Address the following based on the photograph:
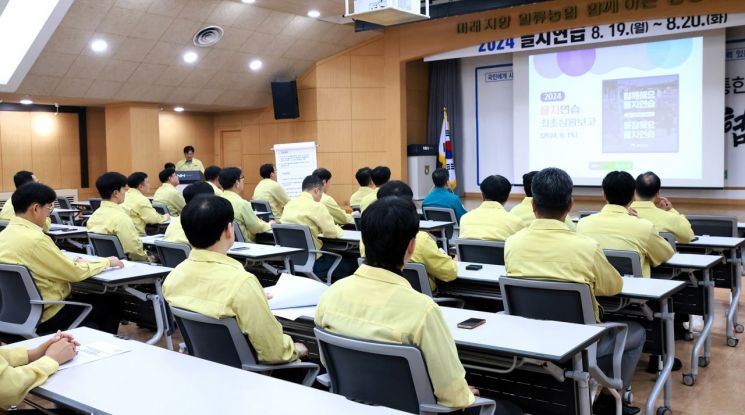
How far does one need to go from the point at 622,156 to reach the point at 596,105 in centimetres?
85

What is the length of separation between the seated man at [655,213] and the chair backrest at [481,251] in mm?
1072

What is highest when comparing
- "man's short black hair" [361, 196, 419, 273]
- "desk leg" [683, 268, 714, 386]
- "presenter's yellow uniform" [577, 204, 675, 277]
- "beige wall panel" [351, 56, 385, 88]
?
"beige wall panel" [351, 56, 385, 88]

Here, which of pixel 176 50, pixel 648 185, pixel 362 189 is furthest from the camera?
pixel 176 50

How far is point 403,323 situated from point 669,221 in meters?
3.12

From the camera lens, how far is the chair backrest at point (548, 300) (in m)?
2.81

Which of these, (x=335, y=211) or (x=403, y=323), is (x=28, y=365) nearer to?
(x=403, y=323)

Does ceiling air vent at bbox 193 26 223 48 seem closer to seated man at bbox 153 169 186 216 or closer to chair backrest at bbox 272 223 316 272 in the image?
seated man at bbox 153 169 186 216

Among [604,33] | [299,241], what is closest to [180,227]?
[299,241]

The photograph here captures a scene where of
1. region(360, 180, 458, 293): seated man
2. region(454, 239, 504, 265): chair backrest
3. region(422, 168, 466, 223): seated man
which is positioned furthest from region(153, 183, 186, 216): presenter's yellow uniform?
region(360, 180, 458, 293): seated man

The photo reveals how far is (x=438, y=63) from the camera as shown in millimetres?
12844

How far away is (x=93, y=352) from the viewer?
90.4 inches

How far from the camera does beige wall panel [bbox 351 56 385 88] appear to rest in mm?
12500

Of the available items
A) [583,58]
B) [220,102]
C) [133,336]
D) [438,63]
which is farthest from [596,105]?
[133,336]

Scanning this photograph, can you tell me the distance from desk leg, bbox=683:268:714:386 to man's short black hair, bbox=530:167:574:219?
1.39 meters
